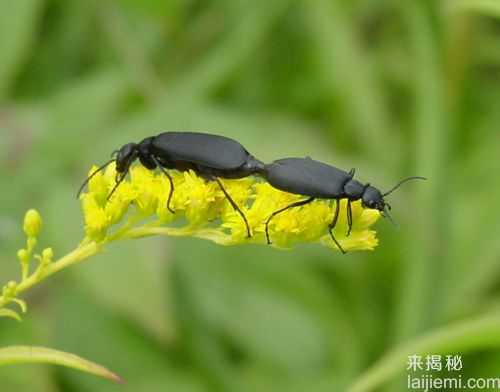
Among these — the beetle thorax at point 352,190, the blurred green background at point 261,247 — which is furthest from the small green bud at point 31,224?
the blurred green background at point 261,247

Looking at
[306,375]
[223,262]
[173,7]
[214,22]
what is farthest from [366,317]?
[214,22]

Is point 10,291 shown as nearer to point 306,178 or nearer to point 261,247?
point 306,178

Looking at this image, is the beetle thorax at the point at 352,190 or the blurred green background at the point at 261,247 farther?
the blurred green background at the point at 261,247

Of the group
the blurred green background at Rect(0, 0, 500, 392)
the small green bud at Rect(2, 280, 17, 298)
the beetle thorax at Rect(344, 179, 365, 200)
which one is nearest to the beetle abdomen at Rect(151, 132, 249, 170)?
the beetle thorax at Rect(344, 179, 365, 200)

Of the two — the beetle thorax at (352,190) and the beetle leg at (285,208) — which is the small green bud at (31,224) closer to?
the beetle leg at (285,208)

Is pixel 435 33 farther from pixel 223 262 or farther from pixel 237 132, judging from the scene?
pixel 223 262

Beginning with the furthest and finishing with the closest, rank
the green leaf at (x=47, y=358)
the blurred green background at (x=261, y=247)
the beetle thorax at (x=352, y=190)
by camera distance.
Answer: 1. the blurred green background at (x=261, y=247)
2. the beetle thorax at (x=352, y=190)
3. the green leaf at (x=47, y=358)
